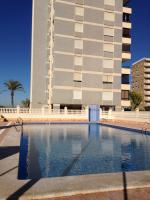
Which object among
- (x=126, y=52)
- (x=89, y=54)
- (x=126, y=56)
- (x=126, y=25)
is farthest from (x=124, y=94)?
(x=126, y=25)

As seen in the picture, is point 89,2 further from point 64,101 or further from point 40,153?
point 40,153

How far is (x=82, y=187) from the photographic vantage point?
18.7 feet

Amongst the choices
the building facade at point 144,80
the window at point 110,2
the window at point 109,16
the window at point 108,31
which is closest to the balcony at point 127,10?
the window at point 110,2

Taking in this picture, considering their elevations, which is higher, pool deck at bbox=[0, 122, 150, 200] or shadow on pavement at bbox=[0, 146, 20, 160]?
shadow on pavement at bbox=[0, 146, 20, 160]

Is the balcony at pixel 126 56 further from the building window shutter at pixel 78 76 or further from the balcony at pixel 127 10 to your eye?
the building window shutter at pixel 78 76

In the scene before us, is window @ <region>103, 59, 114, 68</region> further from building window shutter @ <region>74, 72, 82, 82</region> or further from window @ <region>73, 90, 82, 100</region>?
window @ <region>73, 90, 82, 100</region>

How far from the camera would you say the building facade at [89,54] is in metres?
39.8

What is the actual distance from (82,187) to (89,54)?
3749cm

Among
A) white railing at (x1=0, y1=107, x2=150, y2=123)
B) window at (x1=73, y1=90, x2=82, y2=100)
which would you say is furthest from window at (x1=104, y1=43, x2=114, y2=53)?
white railing at (x1=0, y1=107, x2=150, y2=123)

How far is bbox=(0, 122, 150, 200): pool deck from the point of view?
529cm

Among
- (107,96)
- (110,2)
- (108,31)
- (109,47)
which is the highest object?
(110,2)

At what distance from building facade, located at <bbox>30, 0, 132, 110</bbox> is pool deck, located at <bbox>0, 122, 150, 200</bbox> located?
1291 inches

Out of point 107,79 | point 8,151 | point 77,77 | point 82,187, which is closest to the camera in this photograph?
point 82,187

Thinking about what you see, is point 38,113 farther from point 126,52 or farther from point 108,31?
point 126,52
